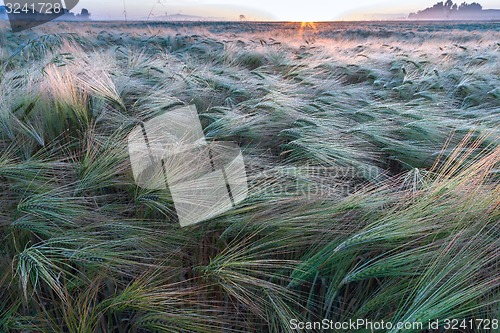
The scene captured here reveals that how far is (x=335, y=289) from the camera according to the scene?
3.68 ft

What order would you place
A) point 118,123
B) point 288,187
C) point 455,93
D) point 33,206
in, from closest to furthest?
point 33,206 < point 288,187 < point 118,123 < point 455,93

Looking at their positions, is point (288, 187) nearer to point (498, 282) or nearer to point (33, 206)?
point (498, 282)

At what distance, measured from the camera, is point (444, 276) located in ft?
3.04

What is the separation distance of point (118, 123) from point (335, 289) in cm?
146

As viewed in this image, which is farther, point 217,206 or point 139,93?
point 139,93

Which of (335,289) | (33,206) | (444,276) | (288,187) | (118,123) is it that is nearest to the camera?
(444,276)

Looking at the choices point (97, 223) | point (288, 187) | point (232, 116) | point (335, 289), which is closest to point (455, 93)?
point (232, 116)

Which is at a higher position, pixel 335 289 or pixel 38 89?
pixel 38 89

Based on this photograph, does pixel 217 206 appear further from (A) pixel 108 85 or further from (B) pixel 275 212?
(A) pixel 108 85

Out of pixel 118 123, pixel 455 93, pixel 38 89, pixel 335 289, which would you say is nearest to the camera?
pixel 335 289

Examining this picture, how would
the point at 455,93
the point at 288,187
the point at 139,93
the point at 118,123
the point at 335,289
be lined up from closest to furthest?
the point at 335,289 < the point at 288,187 < the point at 118,123 < the point at 139,93 < the point at 455,93

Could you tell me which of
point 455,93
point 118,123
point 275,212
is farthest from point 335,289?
point 455,93

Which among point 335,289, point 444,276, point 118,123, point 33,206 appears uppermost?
point 118,123

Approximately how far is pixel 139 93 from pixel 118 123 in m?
0.66
